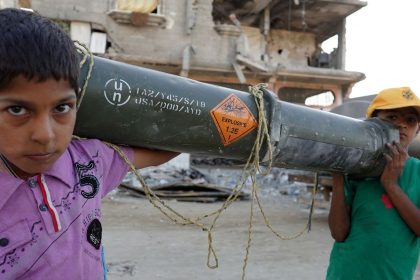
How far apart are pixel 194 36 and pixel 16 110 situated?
12495 millimetres

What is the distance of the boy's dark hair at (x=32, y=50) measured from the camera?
0.86 m

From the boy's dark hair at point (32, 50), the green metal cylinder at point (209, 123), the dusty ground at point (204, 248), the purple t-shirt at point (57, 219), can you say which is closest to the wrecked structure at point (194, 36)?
the dusty ground at point (204, 248)

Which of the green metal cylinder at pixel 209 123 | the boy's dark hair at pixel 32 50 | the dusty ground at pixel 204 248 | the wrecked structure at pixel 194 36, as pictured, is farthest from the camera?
the wrecked structure at pixel 194 36

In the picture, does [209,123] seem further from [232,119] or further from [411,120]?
[411,120]

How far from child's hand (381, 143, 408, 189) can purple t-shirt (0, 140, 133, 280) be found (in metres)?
1.12

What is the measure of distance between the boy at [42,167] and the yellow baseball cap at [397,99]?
4.05 feet

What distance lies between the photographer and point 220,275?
3.61 m

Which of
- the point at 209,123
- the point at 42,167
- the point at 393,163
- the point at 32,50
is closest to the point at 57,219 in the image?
the point at 42,167

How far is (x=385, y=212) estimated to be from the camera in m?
1.79

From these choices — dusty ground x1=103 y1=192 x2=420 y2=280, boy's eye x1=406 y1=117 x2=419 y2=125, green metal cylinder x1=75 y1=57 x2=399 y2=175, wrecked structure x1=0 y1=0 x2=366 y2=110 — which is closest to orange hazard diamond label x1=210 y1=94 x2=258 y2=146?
green metal cylinder x1=75 y1=57 x2=399 y2=175

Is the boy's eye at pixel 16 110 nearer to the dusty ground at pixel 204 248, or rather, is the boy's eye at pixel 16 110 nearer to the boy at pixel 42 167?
the boy at pixel 42 167

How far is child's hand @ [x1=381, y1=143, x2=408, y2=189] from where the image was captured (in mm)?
1686

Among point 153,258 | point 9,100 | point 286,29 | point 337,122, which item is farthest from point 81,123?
point 286,29

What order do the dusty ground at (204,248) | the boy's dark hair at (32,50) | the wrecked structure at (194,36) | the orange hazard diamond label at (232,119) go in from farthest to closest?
the wrecked structure at (194,36) → the dusty ground at (204,248) → the orange hazard diamond label at (232,119) → the boy's dark hair at (32,50)
